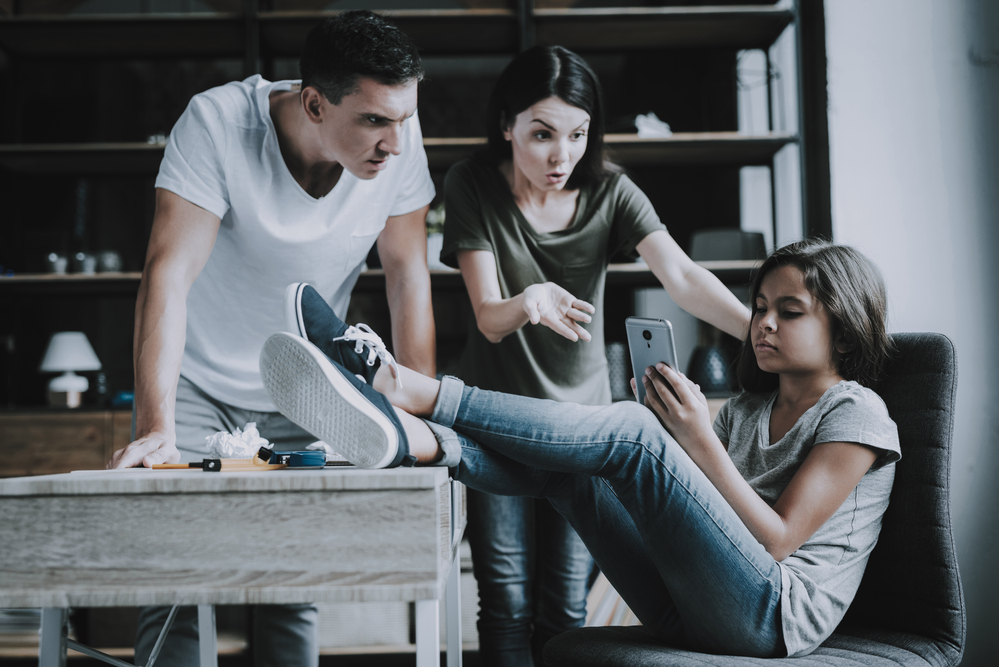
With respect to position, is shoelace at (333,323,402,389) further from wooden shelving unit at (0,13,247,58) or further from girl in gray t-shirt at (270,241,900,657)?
wooden shelving unit at (0,13,247,58)

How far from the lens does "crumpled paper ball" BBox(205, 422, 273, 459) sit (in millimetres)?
1135

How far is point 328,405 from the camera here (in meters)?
0.84

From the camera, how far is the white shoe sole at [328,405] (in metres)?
0.82

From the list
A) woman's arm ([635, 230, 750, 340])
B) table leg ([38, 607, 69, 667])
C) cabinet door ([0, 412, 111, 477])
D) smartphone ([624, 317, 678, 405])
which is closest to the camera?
table leg ([38, 607, 69, 667])

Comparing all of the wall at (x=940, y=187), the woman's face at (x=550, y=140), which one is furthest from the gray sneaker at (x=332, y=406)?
the wall at (x=940, y=187)

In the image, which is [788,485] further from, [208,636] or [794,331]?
[208,636]

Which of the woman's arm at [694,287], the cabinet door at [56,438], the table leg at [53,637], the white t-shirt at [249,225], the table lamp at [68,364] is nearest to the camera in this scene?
the table leg at [53,637]

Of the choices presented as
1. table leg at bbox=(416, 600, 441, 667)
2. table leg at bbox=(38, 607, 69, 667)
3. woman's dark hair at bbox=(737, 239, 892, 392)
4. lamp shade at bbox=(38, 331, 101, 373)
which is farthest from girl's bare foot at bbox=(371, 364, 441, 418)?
lamp shade at bbox=(38, 331, 101, 373)

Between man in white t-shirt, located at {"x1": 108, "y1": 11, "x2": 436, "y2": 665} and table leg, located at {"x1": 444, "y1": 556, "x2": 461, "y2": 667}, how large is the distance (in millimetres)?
260

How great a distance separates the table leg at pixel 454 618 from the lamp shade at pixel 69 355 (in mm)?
1873

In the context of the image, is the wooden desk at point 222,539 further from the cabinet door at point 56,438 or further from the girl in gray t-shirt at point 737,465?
the cabinet door at point 56,438

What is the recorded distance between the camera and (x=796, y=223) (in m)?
2.59

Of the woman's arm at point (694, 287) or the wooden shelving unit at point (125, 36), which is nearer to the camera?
the woman's arm at point (694, 287)

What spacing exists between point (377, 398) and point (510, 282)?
0.67 meters
